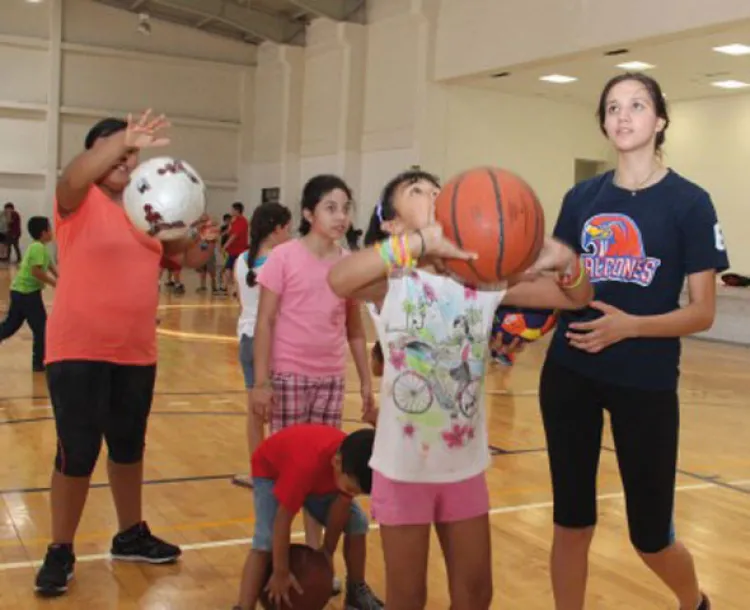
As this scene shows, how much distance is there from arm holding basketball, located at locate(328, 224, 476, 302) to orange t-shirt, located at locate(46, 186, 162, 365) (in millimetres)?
1524

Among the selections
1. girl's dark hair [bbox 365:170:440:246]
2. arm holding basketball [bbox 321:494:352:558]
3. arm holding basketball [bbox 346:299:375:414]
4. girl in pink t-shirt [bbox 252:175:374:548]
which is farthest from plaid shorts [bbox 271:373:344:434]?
girl's dark hair [bbox 365:170:440:246]

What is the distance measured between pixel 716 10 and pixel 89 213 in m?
11.0

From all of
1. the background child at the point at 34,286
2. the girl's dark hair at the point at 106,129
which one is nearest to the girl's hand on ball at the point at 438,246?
the girl's dark hair at the point at 106,129

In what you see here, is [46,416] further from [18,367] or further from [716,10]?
[716,10]

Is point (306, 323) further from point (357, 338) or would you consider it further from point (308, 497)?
point (308, 497)

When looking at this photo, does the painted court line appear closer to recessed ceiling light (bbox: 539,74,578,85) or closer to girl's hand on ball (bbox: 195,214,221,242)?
girl's hand on ball (bbox: 195,214,221,242)

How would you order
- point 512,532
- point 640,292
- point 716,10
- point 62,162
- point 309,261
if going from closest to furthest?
point 640,292 → point 309,261 → point 512,532 → point 716,10 → point 62,162

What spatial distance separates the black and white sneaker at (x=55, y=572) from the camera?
372 centimetres

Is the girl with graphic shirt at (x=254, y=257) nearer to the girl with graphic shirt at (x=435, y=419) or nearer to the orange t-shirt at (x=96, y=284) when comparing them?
the orange t-shirt at (x=96, y=284)

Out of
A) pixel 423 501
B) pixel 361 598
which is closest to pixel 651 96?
pixel 423 501

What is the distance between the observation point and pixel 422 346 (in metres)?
2.70

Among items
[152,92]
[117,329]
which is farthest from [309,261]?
[152,92]

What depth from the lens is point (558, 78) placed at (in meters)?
17.4

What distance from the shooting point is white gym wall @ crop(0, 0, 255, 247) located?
2383cm
